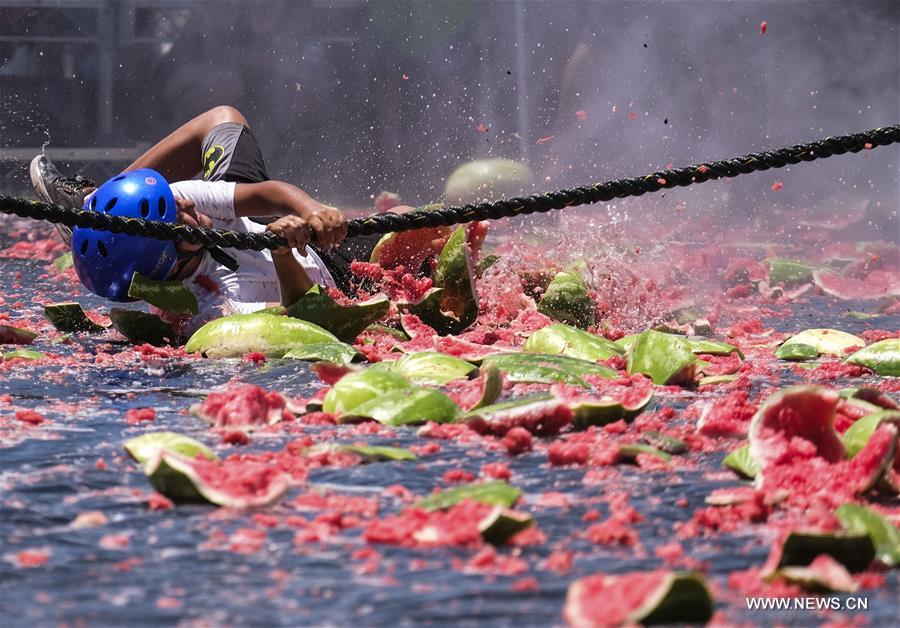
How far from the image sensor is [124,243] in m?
4.29

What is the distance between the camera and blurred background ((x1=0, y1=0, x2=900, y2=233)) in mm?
11898

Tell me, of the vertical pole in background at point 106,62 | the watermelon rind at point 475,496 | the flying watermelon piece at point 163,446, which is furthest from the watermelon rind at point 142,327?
the vertical pole in background at point 106,62

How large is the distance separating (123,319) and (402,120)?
8.35m

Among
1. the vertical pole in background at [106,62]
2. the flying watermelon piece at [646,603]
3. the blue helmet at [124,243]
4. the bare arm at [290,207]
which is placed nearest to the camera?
the flying watermelon piece at [646,603]

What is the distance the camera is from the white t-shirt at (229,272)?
4.58 meters


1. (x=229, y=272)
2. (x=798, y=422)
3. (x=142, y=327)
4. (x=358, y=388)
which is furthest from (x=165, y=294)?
(x=798, y=422)

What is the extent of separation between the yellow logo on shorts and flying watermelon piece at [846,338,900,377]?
2645 mm

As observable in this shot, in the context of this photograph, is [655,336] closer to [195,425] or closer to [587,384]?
[587,384]

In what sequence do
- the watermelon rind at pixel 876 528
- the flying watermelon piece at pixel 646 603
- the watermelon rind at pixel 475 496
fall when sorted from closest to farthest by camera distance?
1. the flying watermelon piece at pixel 646 603
2. the watermelon rind at pixel 876 528
3. the watermelon rind at pixel 475 496

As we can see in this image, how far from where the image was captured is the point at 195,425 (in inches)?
116

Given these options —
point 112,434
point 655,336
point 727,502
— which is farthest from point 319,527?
point 655,336

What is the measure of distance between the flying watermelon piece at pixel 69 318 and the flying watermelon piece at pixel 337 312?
2.98 feet

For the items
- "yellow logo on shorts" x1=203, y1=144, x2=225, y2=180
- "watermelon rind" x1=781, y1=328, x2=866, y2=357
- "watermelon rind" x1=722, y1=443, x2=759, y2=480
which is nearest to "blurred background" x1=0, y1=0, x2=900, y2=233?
"yellow logo on shorts" x1=203, y1=144, x2=225, y2=180

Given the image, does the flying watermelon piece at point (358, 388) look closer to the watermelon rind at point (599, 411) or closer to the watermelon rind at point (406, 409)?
the watermelon rind at point (406, 409)
